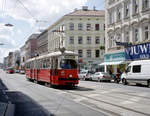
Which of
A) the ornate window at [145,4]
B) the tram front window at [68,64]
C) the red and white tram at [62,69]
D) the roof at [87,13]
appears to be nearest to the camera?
the red and white tram at [62,69]

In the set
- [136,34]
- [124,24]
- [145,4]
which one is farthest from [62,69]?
[124,24]

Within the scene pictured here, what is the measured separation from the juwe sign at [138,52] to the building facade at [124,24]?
63cm

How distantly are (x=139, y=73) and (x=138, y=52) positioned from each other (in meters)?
10.1

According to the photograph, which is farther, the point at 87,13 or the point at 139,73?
the point at 87,13

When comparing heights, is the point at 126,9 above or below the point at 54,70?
above

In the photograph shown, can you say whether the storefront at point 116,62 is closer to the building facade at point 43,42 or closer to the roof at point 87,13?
the roof at point 87,13

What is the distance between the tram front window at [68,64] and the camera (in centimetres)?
2108

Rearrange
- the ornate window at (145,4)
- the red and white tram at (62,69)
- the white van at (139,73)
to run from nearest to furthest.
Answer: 1. the red and white tram at (62,69)
2. the white van at (139,73)
3. the ornate window at (145,4)

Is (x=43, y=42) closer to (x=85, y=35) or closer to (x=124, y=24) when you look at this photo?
(x=85, y=35)

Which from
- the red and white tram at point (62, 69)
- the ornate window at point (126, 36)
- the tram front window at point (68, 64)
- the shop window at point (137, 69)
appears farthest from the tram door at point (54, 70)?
the ornate window at point (126, 36)

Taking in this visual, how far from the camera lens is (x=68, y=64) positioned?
2131 cm

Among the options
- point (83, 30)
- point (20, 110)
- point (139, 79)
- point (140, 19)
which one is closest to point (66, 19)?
point (83, 30)

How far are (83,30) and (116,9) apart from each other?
23760 millimetres

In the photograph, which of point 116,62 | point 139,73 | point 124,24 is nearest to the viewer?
point 139,73
